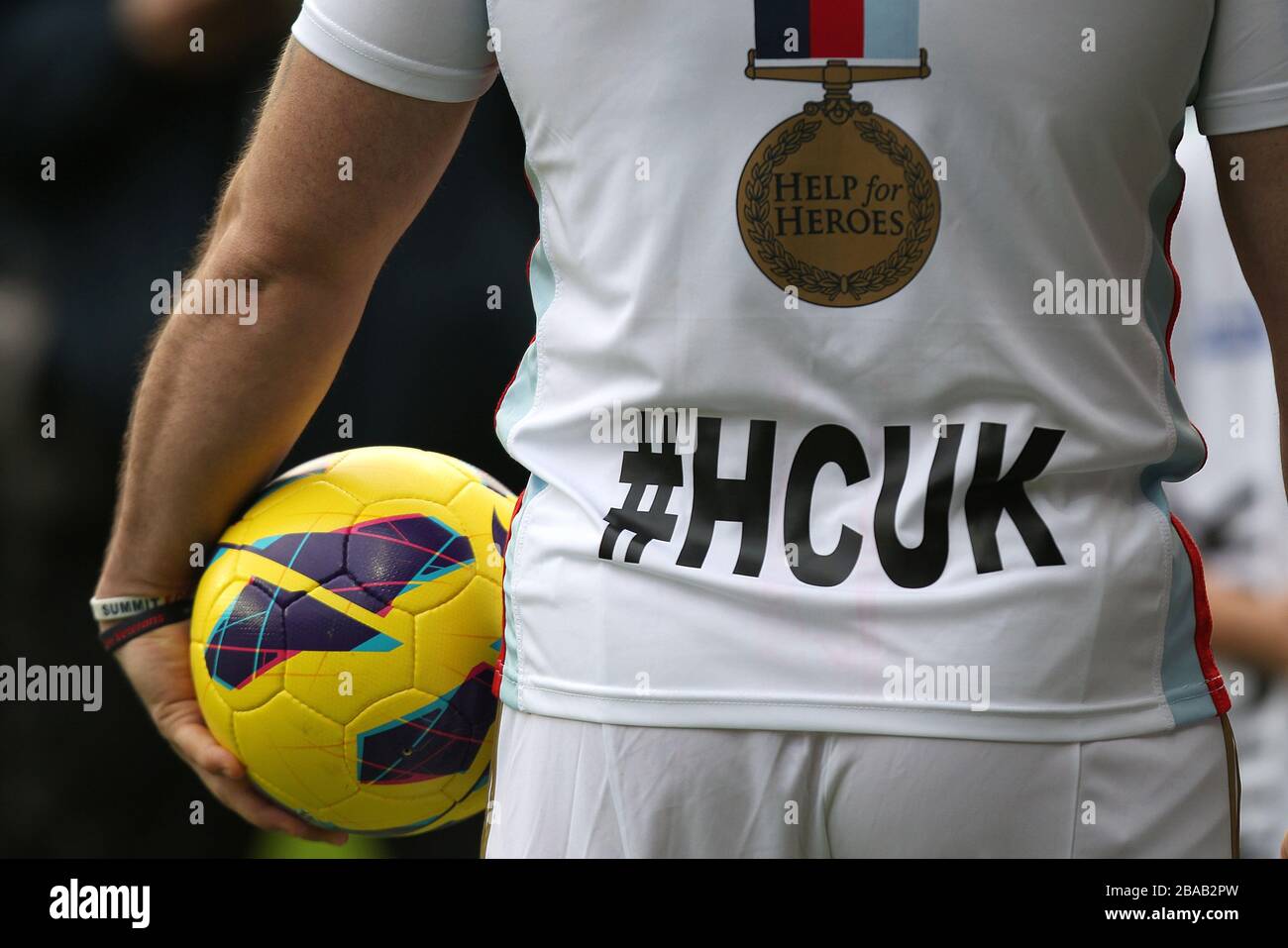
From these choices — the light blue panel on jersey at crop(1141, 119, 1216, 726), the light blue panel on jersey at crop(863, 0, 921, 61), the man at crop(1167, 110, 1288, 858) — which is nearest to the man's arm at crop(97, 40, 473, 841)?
the light blue panel on jersey at crop(863, 0, 921, 61)

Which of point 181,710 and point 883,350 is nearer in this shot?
point 883,350

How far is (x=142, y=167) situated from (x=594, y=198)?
2514 mm

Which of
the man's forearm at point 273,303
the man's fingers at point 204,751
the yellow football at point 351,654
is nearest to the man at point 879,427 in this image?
the man's forearm at point 273,303

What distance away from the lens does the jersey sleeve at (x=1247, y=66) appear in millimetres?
1469

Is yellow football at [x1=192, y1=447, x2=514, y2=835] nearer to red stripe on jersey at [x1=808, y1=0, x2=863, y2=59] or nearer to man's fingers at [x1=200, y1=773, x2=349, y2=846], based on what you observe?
man's fingers at [x1=200, y1=773, x2=349, y2=846]

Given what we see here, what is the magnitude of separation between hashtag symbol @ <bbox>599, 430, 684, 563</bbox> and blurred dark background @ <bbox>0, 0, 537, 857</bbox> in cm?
200

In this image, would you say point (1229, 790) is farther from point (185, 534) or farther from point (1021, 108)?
point (185, 534)

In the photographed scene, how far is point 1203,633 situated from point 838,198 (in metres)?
0.65

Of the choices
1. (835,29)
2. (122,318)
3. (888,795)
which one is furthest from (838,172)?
(122,318)

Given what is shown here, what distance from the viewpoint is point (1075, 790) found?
142cm

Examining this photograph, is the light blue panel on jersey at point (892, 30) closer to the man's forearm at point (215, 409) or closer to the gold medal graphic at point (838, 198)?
the gold medal graphic at point (838, 198)

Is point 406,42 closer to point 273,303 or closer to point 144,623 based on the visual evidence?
point 273,303

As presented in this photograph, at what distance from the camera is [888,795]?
1.42 metres
